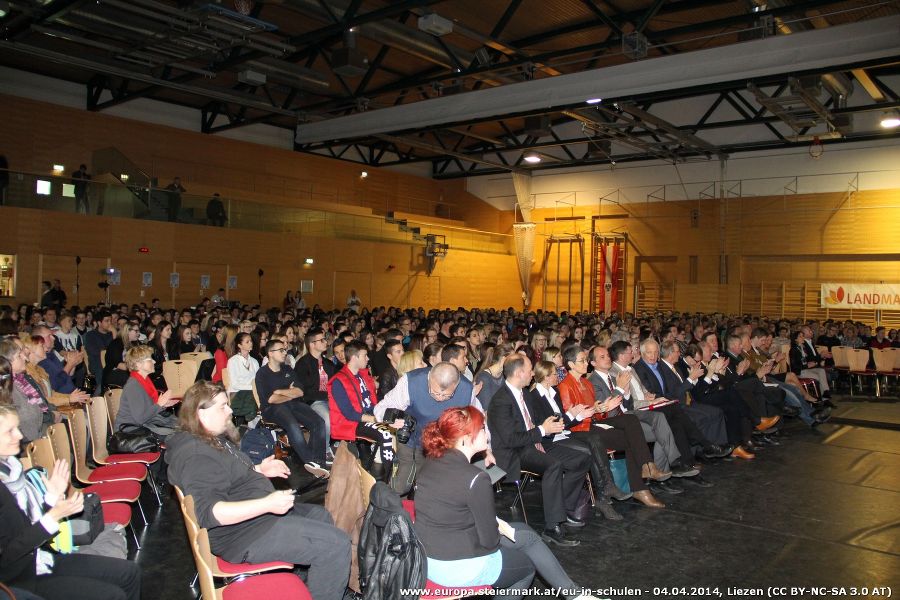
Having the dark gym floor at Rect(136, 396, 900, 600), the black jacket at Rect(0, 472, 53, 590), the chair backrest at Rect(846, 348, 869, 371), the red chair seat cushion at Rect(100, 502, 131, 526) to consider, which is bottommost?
the dark gym floor at Rect(136, 396, 900, 600)

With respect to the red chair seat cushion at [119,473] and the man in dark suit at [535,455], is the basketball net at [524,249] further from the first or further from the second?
the red chair seat cushion at [119,473]

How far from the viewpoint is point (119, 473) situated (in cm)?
433

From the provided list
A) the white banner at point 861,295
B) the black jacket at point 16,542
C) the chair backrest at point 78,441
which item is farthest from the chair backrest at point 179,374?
the white banner at point 861,295

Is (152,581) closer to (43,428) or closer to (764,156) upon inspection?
(43,428)

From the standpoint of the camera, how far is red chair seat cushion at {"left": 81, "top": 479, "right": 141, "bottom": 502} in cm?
383

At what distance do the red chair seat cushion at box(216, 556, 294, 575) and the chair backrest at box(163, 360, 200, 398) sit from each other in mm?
4514

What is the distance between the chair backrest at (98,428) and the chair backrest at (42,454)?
1020 millimetres

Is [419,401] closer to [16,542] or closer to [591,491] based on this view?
[591,491]

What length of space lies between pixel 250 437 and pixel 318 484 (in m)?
1.34

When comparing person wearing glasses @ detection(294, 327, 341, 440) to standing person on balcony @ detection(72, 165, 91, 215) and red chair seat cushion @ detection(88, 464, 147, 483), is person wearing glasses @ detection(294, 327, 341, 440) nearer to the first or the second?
red chair seat cushion @ detection(88, 464, 147, 483)

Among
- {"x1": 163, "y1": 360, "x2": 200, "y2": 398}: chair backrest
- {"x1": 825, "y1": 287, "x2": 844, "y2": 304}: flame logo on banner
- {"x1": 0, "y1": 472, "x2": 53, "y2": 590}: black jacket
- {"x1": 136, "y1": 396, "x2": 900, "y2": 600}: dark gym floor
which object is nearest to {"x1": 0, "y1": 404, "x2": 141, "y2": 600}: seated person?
{"x1": 0, "y1": 472, "x2": 53, "y2": 590}: black jacket

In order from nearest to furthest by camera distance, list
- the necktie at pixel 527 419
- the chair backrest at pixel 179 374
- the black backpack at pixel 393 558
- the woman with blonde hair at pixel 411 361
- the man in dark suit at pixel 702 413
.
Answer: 1. the black backpack at pixel 393 558
2. the necktie at pixel 527 419
3. the woman with blonde hair at pixel 411 361
4. the man in dark suit at pixel 702 413
5. the chair backrest at pixel 179 374

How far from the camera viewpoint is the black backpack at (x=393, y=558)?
2.58m

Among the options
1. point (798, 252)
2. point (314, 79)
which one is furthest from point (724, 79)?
point (798, 252)
